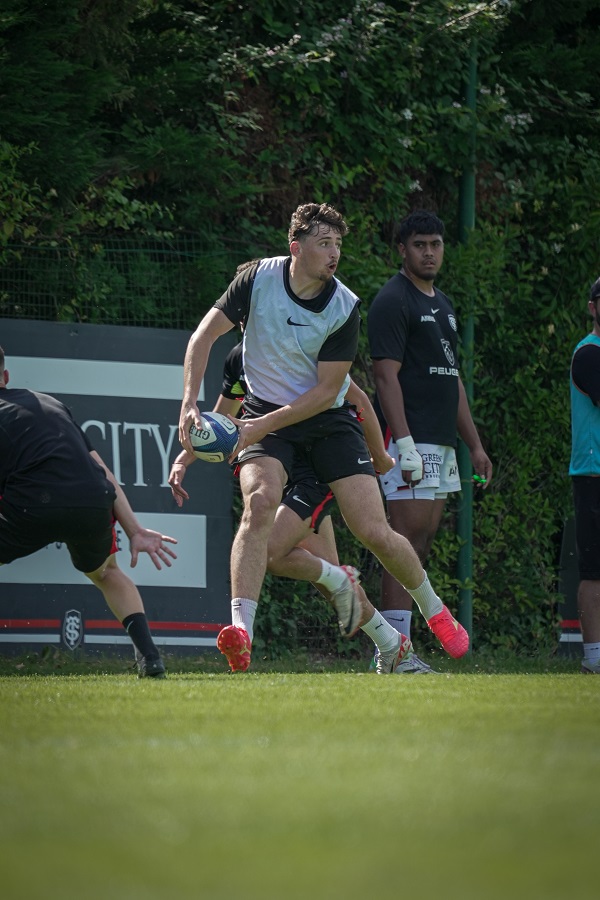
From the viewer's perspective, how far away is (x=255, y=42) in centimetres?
958

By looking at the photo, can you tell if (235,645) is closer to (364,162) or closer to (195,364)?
(195,364)

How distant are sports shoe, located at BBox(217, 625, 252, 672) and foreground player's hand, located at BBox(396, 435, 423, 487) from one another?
5.89 ft

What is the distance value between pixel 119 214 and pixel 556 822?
669 cm

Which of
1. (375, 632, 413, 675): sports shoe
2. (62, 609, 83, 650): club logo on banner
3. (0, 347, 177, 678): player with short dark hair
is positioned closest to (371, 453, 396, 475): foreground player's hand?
(375, 632, 413, 675): sports shoe

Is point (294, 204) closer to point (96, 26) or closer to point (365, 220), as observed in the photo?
point (365, 220)

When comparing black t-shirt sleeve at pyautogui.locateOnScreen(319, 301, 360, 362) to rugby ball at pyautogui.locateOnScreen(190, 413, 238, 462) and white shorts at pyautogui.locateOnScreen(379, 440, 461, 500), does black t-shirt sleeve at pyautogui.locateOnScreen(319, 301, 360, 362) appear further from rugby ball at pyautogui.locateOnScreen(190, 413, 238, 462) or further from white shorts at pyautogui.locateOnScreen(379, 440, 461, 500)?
white shorts at pyautogui.locateOnScreen(379, 440, 461, 500)

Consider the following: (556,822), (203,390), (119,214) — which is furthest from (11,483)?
(556,822)

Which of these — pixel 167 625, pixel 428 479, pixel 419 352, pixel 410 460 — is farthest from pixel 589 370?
pixel 167 625

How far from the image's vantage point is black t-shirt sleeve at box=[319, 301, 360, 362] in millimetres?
6641

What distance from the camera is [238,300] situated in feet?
22.1

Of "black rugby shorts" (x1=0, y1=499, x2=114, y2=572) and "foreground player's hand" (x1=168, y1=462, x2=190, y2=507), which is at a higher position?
"foreground player's hand" (x1=168, y1=462, x2=190, y2=507)

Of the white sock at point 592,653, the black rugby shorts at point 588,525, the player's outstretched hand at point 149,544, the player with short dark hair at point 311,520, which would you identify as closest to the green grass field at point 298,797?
the player's outstretched hand at point 149,544

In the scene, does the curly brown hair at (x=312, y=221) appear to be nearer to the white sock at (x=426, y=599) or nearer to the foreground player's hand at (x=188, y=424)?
the foreground player's hand at (x=188, y=424)

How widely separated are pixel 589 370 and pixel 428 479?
3.75ft
